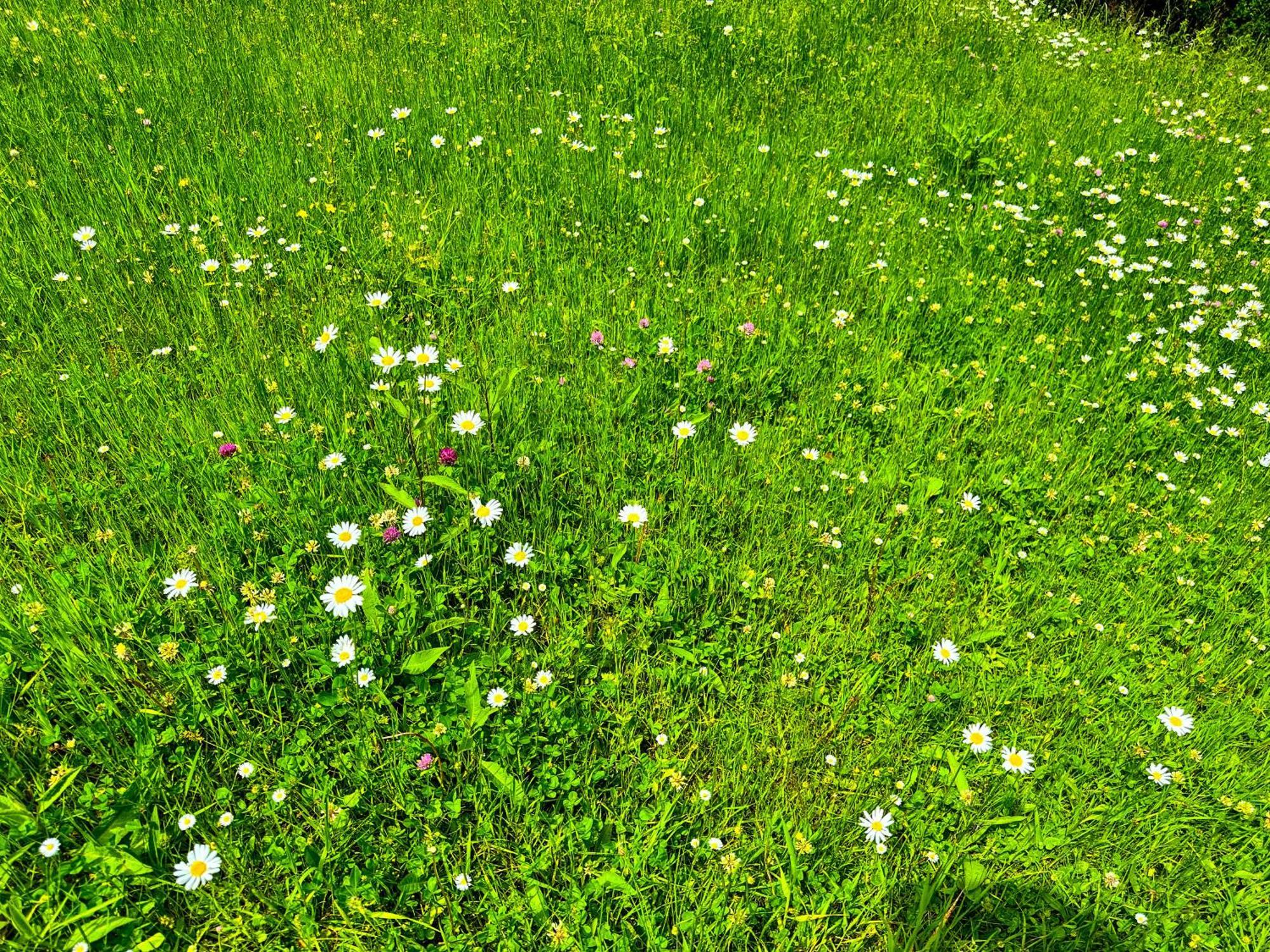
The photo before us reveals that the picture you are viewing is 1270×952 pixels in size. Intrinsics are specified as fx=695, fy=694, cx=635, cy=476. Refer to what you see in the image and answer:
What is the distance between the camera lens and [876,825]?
1806 mm

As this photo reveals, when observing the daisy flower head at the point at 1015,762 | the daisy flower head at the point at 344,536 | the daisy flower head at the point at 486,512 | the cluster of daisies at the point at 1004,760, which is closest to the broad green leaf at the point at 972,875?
the cluster of daisies at the point at 1004,760

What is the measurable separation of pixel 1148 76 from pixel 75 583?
25.4 feet

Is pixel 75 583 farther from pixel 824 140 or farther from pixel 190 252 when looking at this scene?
pixel 824 140

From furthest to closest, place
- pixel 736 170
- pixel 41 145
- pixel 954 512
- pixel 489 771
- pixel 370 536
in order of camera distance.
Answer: pixel 736 170 < pixel 41 145 < pixel 954 512 < pixel 370 536 < pixel 489 771

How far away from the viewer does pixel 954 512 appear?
2600 mm

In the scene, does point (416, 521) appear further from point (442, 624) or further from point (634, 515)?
point (634, 515)

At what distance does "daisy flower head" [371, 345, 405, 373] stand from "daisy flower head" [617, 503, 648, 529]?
40.4 inches

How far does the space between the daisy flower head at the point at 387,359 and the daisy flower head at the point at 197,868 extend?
61.6 inches

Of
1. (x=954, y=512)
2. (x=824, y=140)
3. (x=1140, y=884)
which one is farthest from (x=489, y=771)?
(x=824, y=140)

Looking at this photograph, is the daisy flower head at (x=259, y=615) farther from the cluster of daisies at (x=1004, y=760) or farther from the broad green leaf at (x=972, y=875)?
the broad green leaf at (x=972, y=875)

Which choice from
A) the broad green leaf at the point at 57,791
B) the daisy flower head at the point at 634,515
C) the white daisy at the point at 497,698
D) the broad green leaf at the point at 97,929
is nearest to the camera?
the broad green leaf at the point at 97,929

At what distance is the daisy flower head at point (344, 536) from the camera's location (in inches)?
84.3

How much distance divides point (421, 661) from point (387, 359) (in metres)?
1.23

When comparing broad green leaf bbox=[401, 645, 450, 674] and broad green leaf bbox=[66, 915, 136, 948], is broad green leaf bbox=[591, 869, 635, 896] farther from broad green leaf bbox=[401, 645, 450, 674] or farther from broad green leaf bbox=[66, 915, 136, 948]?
broad green leaf bbox=[66, 915, 136, 948]
